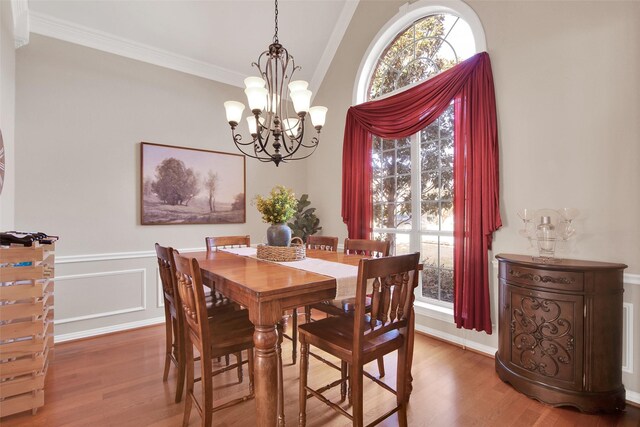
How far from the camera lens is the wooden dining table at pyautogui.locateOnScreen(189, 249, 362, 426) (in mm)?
1439

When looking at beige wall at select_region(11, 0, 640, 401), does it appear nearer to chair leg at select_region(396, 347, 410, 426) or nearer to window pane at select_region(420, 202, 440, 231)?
window pane at select_region(420, 202, 440, 231)

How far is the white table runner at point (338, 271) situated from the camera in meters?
1.67

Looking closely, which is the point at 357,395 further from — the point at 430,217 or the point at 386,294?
the point at 430,217

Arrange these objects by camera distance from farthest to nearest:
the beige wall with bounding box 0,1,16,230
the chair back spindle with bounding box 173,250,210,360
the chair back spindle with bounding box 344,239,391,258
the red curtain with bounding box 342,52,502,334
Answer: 1. the red curtain with bounding box 342,52,502,334
2. the chair back spindle with bounding box 344,239,391,258
3. the beige wall with bounding box 0,1,16,230
4. the chair back spindle with bounding box 173,250,210,360

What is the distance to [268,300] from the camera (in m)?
1.43

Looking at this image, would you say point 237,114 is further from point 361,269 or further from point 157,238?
point 157,238

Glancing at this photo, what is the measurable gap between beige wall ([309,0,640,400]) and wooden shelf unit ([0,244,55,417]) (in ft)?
10.8

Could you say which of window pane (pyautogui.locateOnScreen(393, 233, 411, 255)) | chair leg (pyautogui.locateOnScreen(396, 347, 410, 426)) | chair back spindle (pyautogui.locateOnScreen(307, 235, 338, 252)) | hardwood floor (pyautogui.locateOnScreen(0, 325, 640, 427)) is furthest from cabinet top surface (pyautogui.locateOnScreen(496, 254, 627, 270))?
chair back spindle (pyautogui.locateOnScreen(307, 235, 338, 252))

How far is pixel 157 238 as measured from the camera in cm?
363

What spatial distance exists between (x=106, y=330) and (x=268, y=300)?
2861mm

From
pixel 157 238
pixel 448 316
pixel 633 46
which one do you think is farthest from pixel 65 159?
pixel 633 46

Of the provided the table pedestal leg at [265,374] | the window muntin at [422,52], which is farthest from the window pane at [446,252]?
the table pedestal leg at [265,374]

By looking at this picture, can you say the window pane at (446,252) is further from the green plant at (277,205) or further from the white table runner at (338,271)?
the green plant at (277,205)

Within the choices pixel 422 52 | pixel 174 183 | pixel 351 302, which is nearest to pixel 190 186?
pixel 174 183
